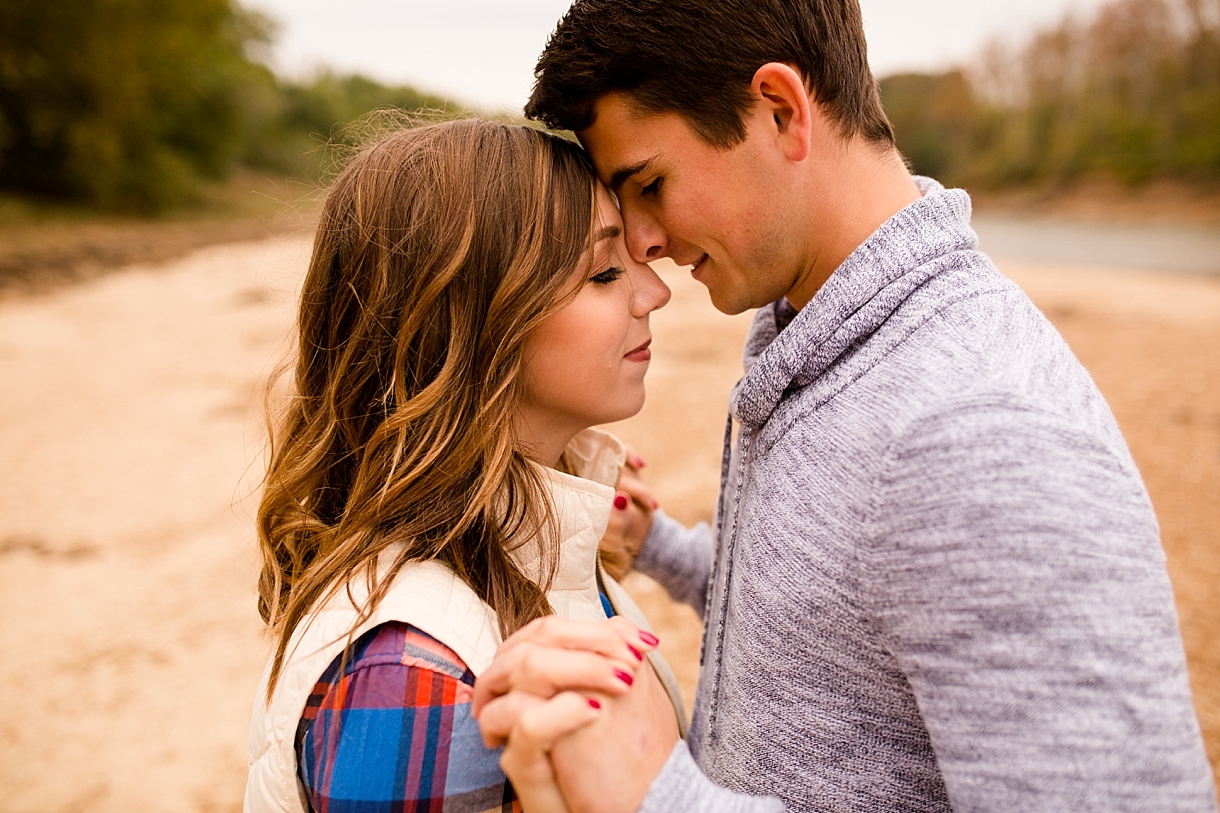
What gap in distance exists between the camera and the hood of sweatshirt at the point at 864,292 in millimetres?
1377

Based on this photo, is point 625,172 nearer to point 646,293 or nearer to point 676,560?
point 646,293

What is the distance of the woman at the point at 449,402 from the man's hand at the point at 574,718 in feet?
0.71

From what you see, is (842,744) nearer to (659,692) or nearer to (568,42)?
(659,692)

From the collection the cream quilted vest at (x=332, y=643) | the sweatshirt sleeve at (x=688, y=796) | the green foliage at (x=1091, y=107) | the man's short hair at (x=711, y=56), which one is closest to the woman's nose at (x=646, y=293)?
the man's short hair at (x=711, y=56)

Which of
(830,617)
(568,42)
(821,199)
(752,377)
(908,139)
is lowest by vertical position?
(908,139)

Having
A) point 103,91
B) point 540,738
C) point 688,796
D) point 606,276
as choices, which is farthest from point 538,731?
point 103,91

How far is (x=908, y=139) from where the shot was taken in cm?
6875

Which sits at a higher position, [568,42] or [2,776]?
[568,42]

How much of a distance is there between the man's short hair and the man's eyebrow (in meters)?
0.11

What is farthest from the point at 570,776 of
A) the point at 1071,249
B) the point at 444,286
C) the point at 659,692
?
the point at 1071,249

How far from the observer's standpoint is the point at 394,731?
127 centimetres

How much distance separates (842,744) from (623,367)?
93 centimetres

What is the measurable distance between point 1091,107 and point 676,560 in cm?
6443

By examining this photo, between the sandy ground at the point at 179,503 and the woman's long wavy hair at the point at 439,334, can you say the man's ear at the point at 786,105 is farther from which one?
the sandy ground at the point at 179,503
